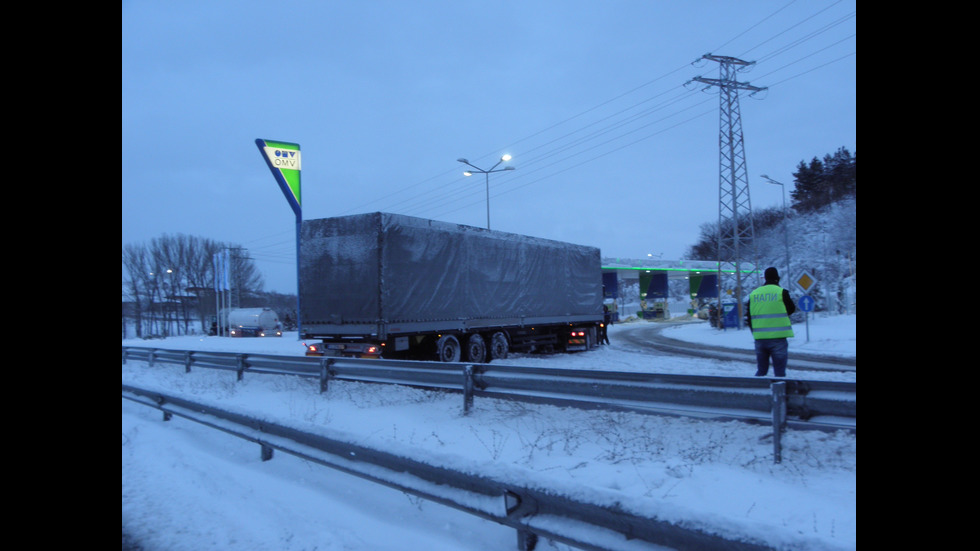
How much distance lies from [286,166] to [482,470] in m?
20.9

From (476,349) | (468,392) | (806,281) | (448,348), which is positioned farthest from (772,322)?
(806,281)

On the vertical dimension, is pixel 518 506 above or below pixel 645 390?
below

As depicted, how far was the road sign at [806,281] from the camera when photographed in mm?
19792

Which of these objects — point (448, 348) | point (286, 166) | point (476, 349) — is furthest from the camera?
point (286, 166)

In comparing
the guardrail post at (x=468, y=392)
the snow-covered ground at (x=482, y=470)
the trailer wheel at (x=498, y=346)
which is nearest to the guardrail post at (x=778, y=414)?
the snow-covered ground at (x=482, y=470)

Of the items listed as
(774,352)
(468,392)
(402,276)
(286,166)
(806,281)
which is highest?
(286,166)

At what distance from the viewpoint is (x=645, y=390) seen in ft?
20.3

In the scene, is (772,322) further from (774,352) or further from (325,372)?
(325,372)

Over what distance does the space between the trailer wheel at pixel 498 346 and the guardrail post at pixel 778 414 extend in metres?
12.2

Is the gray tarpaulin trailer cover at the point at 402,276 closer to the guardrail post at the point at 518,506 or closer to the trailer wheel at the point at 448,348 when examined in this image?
the trailer wheel at the point at 448,348

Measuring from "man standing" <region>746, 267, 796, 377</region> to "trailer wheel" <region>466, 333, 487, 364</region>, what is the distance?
937cm

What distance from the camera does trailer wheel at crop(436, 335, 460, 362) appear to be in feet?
49.6
